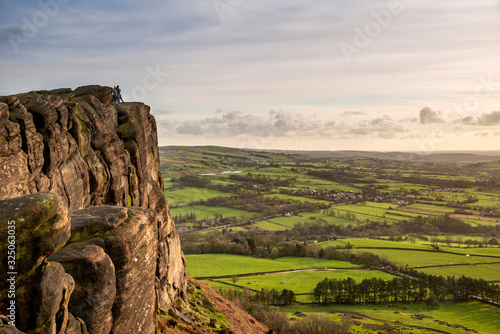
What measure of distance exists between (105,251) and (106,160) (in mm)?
16554

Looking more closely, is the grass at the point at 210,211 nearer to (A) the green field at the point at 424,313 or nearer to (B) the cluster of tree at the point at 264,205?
(B) the cluster of tree at the point at 264,205

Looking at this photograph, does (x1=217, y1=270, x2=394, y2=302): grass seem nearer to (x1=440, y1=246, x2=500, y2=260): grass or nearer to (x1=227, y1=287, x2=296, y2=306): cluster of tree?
(x1=227, y1=287, x2=296, y2=306): cluster of tree

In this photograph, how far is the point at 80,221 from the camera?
1616 centimetres

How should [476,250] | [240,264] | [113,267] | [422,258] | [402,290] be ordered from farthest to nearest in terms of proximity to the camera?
[476,250] < [422,258] < [240,264] < [402,290] < [113,267]

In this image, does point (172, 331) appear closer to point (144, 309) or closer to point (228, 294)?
point (144, 309)

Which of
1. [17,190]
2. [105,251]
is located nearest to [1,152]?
[17,190]

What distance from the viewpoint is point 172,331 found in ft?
81.8

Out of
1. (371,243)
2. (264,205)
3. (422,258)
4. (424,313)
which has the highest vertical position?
(264,205)

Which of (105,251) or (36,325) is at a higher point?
(105,251)

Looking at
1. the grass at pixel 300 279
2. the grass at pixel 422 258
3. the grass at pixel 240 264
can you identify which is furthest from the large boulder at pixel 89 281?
the grass at pixel 422 258

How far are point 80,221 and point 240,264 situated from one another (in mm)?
96726

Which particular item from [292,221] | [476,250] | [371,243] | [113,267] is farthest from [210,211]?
[113,267]

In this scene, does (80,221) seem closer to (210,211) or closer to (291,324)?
(291,324)

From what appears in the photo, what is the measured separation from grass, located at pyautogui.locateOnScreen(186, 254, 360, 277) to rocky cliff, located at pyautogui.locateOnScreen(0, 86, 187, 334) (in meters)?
65.2
